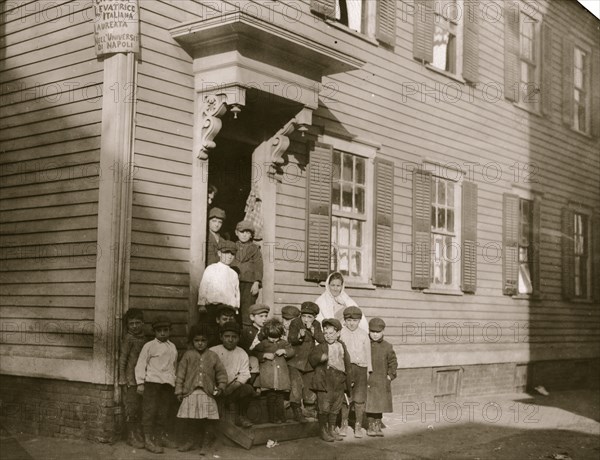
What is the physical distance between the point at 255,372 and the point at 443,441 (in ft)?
8.51

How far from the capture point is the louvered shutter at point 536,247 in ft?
53.9

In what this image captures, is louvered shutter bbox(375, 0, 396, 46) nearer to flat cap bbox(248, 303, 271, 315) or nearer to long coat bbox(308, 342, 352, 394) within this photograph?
flat cap bbox(248, 303, 271, 315)

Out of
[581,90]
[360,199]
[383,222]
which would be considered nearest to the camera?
[360,199]

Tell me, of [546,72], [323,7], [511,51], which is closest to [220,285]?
[323,7]

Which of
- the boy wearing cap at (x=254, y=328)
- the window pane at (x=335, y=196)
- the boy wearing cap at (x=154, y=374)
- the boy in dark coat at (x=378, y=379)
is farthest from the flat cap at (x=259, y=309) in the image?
the window pane at (x=335, y=196)

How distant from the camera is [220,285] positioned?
29.5ft

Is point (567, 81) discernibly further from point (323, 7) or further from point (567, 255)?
point (323, 7)

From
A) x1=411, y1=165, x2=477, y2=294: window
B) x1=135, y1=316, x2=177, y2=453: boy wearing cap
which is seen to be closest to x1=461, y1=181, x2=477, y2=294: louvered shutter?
x1=411, y1=165, x2=477, y2=294: window

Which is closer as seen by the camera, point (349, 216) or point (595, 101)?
point (349, 216)

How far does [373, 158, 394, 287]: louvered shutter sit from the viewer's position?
12.2 meters

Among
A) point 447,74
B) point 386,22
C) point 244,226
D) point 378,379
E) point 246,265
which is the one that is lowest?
point 378,379

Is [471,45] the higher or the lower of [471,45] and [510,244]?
the higher

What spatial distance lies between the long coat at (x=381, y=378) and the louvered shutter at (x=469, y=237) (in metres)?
4.62

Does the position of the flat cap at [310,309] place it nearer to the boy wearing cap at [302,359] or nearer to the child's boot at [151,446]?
the boy wearing cap at [302,359]
